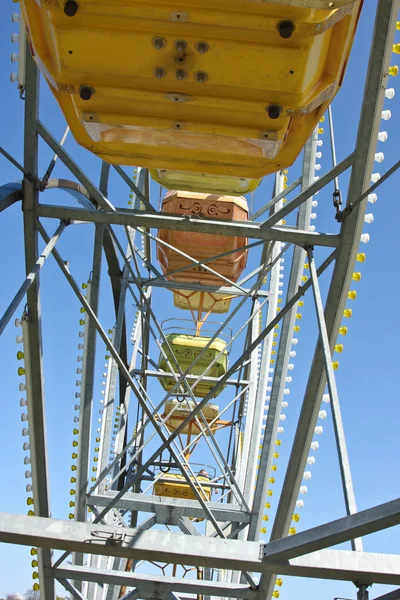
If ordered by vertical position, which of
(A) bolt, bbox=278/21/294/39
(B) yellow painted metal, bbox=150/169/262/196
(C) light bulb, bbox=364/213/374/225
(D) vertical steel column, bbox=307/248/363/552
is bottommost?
(D) vertical steel column, bbox=307/248/363/552

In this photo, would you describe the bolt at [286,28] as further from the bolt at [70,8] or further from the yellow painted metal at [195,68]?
the bolt at [70,8]

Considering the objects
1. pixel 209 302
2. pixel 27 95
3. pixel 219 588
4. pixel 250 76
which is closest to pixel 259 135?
pixel 250 76

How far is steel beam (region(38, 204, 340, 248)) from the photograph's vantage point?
20.7 feet

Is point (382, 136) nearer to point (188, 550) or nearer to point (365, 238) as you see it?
point (365, 238)

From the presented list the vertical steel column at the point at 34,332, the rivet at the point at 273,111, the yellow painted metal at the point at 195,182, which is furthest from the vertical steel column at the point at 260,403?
the rivet at the point at 273,111

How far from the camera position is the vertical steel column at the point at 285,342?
7809 millimetres

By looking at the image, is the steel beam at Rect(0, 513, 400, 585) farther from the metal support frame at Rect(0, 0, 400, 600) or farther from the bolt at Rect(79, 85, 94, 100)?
the bolt at Rect(79, 85, 94, 100)

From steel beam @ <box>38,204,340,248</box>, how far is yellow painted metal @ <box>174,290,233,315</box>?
5.48 meters

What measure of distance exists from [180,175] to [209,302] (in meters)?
5.29

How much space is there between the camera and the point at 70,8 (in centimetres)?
423

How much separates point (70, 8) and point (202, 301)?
829cm

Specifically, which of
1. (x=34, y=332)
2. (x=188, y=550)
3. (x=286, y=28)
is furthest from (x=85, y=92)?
(x=188, y=550)

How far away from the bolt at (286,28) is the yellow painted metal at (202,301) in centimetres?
773

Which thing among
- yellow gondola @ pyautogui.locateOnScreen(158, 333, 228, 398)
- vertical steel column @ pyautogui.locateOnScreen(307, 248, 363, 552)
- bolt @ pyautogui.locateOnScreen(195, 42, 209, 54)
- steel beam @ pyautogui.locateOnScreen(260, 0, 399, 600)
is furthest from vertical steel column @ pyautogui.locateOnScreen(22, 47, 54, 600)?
yellow gondola @ pyautogui.locateOnScreen(158, 333, 228, 398)
